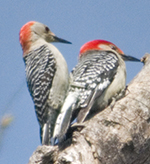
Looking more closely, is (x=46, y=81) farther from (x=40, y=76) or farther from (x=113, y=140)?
(x=113, y=140)

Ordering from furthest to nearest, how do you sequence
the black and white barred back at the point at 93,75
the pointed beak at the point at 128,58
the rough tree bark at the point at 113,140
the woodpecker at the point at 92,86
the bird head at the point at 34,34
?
the bird head at the point at 34,34, the pointed beak at the point at 128,58, the black and white barred back at the point at 93,75, the woodpecker at the point at 92,86, the rough tree bark at the point at 113,140

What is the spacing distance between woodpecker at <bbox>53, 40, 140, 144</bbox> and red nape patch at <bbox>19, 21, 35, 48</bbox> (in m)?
1.28

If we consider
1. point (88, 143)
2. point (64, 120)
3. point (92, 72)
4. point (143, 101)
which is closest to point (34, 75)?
point (92, 72)

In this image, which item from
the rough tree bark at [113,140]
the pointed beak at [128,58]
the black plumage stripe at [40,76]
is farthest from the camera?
the pointed beak at [128,58]

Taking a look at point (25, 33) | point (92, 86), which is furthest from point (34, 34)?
point (92, 86)

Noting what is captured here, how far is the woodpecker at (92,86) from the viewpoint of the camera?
459cm

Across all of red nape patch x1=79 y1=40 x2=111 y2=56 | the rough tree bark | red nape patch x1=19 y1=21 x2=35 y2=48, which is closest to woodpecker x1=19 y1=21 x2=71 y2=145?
red nape patch x1=19 y1=21 x2=35 y2=48

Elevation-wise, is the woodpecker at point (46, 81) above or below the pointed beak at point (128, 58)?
below

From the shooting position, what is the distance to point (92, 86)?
16.5 feet

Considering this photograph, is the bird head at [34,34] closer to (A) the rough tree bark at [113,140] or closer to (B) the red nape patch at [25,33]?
(B) the red nape patch at [25,33]

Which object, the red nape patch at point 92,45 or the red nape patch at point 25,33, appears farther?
the red nape patch at point 25,33

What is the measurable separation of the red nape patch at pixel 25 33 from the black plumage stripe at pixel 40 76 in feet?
2.05

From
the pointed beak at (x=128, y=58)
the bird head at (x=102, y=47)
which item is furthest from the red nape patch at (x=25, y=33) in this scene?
the pointed beak at (x=128, y=58)

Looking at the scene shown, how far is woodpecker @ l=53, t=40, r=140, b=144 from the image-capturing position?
4586 millimetres
